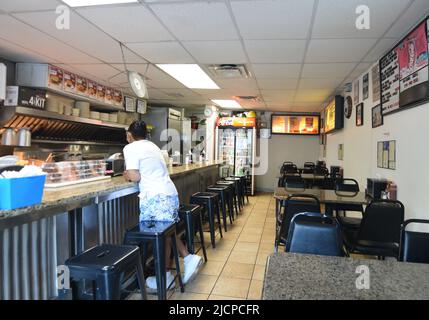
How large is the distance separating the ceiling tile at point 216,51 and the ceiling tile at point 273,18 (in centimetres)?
36

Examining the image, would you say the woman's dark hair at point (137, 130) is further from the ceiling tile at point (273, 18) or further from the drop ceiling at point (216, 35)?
the ceiling tile at point (273, 18)

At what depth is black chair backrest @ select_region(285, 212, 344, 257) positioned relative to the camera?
1897 mm

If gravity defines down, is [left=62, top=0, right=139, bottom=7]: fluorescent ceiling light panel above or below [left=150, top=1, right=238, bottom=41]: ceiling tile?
above

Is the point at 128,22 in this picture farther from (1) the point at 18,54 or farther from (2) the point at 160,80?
(2) the point at 160,80

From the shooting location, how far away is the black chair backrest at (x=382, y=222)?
2744 mm

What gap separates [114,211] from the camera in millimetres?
3006

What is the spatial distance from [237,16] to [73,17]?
59.4 inches

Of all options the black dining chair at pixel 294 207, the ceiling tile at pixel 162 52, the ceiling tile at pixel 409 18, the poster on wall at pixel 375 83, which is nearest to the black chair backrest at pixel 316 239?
the black dining chair at pixel 294 207

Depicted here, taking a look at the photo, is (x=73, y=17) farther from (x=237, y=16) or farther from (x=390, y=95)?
(x=390, y=95)

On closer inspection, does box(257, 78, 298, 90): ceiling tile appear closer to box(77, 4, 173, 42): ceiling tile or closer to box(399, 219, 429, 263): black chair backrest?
box(77, 4, 173, 42): ceiling tile

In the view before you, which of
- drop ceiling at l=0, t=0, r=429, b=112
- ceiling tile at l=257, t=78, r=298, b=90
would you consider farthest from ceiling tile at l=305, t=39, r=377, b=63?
ceiling tile at l=257, t=78, r=298, b=90

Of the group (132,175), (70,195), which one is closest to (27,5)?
(132,175)

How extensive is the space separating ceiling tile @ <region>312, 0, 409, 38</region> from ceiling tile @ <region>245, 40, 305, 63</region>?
14.0 inches
